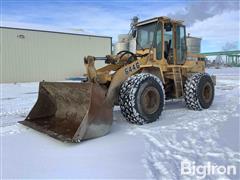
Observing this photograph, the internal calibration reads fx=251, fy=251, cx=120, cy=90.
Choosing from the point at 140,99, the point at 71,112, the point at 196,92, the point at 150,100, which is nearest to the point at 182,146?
the point at 140,99

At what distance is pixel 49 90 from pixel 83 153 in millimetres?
2246

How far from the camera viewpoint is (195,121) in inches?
207

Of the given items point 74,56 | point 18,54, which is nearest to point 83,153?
point 18,54

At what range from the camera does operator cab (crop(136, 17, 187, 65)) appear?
611 cm

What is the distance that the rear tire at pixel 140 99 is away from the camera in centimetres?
484

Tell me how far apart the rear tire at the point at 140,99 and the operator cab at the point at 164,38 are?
3.75 feet

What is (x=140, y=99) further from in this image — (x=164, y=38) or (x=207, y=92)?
(x=207, y=92)

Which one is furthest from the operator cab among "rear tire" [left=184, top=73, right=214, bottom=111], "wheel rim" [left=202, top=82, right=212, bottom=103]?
"wheel rim" [left=202, top=82, right=212, bottom=103]

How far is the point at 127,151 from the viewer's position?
3590 millimetres

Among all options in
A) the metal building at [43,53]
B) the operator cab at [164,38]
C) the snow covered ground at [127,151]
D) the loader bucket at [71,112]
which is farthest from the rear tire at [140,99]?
the metal building at [43,53]

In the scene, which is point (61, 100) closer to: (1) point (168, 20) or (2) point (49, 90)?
(2) point (49, 90)

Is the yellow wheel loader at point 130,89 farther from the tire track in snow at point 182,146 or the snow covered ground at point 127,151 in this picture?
the tire track in snow at point 182,146

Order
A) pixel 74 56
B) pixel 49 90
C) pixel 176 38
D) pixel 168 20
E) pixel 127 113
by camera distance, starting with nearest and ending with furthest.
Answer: pixel 127 113 → pixel 49 90 → pixel 168 20 → pixel 176 38 → pixel 74 56

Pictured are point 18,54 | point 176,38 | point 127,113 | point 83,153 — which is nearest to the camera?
point 83,153
